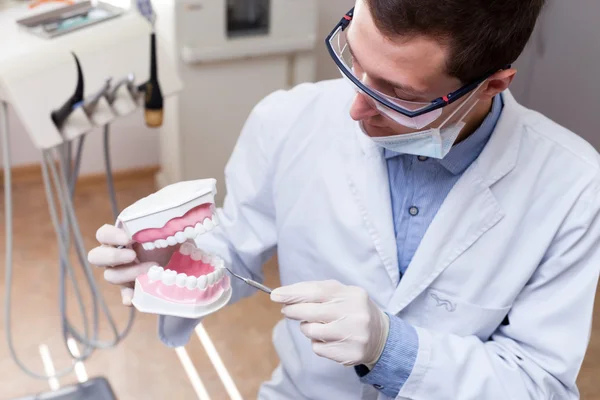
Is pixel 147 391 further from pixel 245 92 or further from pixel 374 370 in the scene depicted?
pixel 374 370

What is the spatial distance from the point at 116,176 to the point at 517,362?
7.86 feet

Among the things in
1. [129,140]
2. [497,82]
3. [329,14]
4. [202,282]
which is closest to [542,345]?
[497,82]

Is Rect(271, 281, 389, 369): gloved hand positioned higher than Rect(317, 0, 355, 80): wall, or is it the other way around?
Rect(271, 281, 389, 369): gloved hand

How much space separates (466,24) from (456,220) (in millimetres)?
324

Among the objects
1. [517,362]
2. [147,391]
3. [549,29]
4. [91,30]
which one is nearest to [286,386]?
[517,362]

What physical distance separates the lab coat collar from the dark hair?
191 millimetres

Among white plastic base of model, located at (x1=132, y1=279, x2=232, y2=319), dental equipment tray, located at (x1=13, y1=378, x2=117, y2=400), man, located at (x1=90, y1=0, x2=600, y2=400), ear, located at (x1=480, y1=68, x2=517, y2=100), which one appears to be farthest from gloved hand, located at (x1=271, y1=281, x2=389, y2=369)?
dental equipment tray, located at (x1=13, y1=378, x2=117, y2=400)

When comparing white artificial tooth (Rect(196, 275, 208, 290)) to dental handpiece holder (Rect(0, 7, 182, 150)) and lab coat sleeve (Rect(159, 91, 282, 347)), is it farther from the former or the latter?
dental handpiece holder (Rect(0, 7, 182, 150))

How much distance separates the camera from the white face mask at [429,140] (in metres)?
0.97

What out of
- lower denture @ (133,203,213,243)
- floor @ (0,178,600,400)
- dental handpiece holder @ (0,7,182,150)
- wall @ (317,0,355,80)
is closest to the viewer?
lower denture @ (133,203,213,243)

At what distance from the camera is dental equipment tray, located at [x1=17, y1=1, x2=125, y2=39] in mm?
1488

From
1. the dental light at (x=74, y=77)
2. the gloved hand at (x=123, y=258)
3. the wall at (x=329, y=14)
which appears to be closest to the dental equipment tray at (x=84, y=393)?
the dental light at (x=74, y=77)

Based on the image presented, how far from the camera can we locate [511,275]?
3.32ft

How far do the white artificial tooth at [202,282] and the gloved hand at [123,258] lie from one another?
0.31 ft
